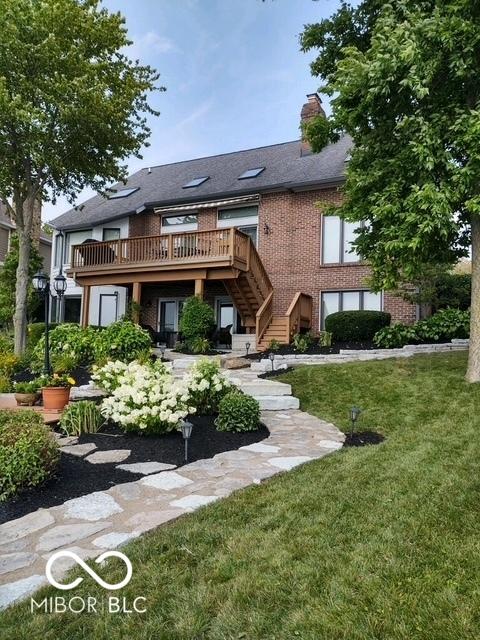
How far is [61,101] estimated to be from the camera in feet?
40.6

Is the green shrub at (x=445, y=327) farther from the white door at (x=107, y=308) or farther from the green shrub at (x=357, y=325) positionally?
the white door at (x=107, y=308)

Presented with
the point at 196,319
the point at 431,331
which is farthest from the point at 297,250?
the point at 431,331

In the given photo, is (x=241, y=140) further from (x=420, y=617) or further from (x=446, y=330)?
(x=420, y=617)

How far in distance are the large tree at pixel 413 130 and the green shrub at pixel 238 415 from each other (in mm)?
3366

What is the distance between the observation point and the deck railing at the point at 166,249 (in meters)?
13.9

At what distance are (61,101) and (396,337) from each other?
10.9 metres

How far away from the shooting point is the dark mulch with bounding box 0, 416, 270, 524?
12.5 ft

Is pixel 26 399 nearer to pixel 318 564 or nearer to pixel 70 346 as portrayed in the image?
pixel 70 346

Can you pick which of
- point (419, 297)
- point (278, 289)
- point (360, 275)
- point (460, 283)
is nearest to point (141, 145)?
point (278, 289)

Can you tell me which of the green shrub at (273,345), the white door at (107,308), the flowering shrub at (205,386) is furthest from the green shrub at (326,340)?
the white door at (107,308)

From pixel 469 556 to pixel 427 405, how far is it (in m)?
4.87

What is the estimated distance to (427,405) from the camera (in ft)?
23.7

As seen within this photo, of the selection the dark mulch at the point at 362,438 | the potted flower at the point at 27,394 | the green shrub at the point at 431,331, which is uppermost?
the green shrub at the point at 431,331

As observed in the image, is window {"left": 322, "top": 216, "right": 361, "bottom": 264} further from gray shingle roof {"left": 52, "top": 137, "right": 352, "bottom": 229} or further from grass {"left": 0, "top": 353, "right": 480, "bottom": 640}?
grass {"left": 0, "top": 353, "right": 480, "bottom": 640}
